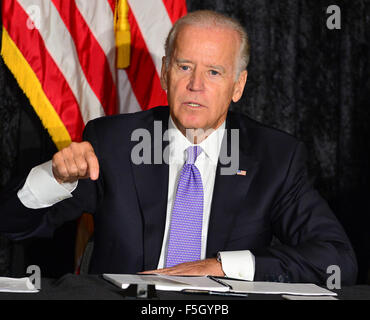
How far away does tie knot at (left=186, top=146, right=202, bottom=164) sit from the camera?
215 centimetres

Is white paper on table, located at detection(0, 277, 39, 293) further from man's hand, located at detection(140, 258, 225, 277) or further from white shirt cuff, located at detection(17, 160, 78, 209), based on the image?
white shirt cuff, located at detection(17, 160, 78, 209)

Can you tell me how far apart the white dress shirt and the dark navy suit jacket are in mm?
32

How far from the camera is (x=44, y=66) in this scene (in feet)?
9.57

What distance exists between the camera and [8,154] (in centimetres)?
320

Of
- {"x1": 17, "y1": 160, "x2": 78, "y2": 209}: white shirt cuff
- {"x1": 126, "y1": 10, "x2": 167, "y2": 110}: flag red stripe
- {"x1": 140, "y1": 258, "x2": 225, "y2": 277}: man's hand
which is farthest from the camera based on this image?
{"x1": 126, "y1": 10, "x2": 167, "y2": 110}: flag red stripe

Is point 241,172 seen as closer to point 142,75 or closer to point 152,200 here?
point 152,200

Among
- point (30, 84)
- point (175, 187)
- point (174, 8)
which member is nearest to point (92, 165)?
point (175, 187)

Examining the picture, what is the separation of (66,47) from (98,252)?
1.19m

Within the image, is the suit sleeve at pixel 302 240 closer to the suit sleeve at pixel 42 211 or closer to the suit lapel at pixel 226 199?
the suit lapel at pixel 226 199

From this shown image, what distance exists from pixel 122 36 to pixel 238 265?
1.57m

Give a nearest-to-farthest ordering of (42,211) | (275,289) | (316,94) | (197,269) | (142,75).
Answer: (275,289) → (197,269) → (42,211) → (142,75) → (316,94)

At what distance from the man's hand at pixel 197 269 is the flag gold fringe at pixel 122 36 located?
1.49 m

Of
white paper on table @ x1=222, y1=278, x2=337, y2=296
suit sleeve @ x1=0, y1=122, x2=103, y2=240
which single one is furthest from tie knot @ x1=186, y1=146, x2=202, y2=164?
white paper on table @ x1=222, y1=278, x2=337, y2=296
